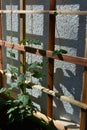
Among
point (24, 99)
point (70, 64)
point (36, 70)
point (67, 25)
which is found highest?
point (67, 25)

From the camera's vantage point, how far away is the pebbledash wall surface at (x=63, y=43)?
6.76ft

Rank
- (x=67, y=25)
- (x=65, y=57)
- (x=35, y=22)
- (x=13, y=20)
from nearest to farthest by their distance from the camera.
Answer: (x=65, y=57) → (x=67, y=25) → (x=35, y=22) → (x=13, y=20)

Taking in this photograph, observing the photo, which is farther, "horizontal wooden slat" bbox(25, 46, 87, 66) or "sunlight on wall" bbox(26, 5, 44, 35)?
"sunlight on wall" bbox(26, 5, 44, 35)

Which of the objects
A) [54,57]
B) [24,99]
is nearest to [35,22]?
[54,57]

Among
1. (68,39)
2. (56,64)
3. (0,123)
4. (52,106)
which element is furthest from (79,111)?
(0,123)

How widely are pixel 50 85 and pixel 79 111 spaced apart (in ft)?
1.08

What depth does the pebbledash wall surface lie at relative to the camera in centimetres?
206

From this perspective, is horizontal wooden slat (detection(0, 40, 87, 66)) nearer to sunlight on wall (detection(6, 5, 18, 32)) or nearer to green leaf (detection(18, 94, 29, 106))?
sunlight on wall (detection(6, 5, 18, 32))

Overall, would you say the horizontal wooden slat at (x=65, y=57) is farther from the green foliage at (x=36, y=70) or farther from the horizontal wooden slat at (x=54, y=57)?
the green foliage at (x=36, y=70)

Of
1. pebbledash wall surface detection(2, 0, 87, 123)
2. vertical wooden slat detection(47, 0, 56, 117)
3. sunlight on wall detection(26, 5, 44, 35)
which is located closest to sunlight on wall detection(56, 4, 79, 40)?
pebbledash wall surface detection(2, 0, 87, 123)

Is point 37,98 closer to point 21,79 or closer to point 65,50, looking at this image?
point 21,79

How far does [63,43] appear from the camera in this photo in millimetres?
2195

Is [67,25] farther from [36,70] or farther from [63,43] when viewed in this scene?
[36,70]

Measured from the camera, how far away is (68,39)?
7.03 feet
